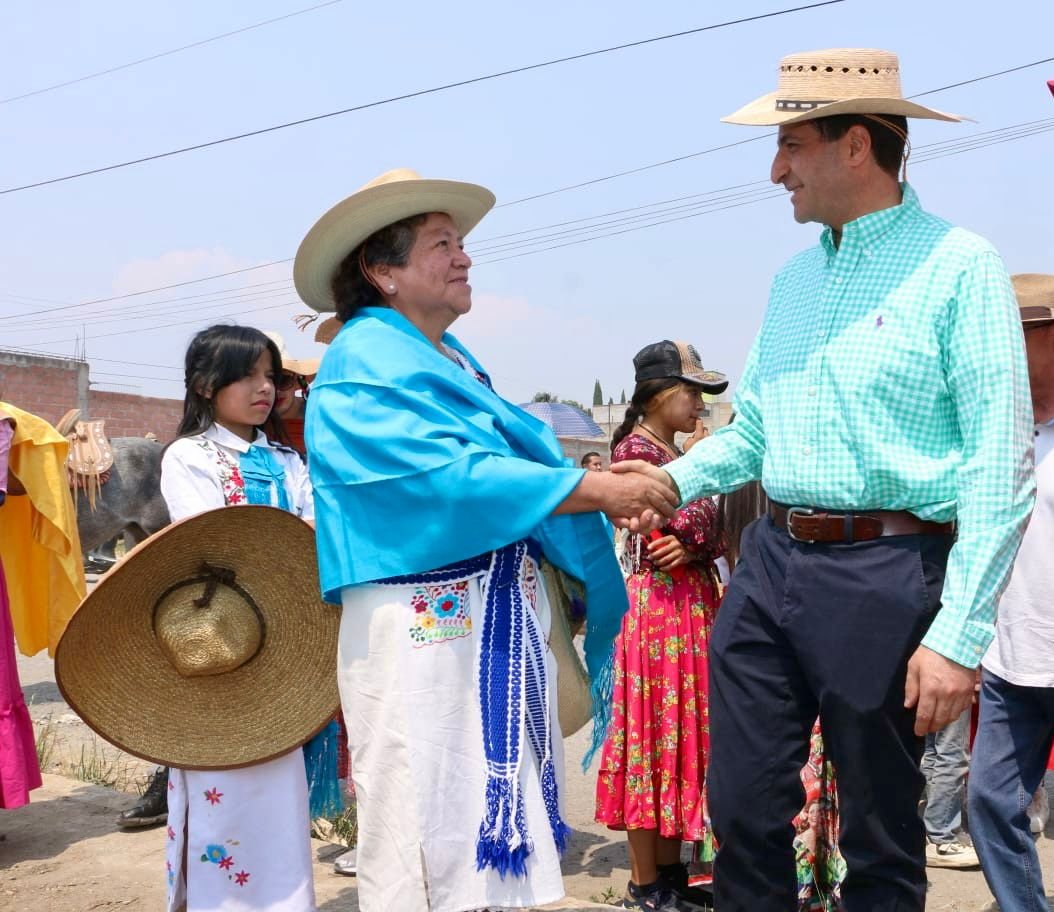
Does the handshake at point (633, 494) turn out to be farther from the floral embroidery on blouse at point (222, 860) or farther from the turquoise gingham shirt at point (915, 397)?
the floral embroidery on blouse at point (222, 860)

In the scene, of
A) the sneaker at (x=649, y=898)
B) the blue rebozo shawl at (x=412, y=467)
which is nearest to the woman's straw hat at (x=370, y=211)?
the blue rebozo shawl at (x=412, y=467)

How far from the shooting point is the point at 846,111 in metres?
2.83

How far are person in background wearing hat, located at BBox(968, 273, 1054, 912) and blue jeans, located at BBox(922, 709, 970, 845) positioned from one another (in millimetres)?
1305

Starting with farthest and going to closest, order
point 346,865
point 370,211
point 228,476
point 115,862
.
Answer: point 115,862, point 346,865, point 228,476, point 370,211

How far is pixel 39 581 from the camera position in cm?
555

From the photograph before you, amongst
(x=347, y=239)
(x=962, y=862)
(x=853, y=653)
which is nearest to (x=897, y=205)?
(x=853, y=653)

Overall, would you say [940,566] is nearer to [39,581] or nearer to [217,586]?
[217,586]

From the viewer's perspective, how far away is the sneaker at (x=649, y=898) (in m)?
4.29

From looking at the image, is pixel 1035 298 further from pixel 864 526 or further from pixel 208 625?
pixel 208 625

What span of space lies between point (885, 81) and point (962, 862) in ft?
10.6

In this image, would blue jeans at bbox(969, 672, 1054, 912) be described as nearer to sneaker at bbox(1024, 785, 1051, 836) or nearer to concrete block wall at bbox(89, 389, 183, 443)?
sneaker at bbox(1024, 785, 1051, 836)

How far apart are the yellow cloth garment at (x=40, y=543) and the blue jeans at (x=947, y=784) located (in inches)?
146

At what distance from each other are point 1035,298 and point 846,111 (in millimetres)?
1321

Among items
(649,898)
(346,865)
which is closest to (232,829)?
(346,865)
